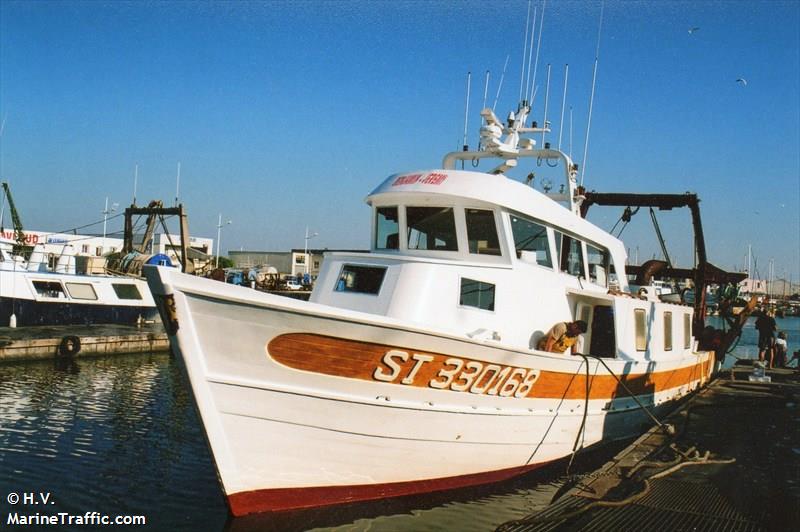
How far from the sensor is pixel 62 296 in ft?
91.5

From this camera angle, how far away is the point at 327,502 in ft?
25.9

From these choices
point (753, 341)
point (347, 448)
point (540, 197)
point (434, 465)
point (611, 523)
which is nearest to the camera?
point (611, 523)

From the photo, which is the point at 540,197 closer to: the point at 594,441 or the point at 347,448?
the point at 594,441

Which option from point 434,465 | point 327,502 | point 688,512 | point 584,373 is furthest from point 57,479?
point 688,512

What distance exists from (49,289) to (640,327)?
25.4m

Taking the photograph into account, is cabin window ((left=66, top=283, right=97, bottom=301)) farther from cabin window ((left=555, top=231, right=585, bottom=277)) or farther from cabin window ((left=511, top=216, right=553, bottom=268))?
cabin window ((left=511, top=216, right=553, bottom=268))

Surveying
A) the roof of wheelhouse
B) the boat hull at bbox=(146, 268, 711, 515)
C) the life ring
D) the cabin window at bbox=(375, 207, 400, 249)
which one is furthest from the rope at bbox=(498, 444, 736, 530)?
the life ring

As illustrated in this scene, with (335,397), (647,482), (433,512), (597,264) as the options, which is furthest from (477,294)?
(597,264)

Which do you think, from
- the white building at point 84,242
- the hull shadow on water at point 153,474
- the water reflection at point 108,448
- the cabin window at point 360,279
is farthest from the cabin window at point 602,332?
the white building at point 84,242

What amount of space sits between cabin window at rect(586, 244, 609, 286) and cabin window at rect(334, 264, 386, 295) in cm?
450

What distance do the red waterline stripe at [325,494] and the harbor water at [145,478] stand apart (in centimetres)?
13

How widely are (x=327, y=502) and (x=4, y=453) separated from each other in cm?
680

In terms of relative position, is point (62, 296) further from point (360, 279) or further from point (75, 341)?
point (360, 279)

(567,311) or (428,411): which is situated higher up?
(567,311)
